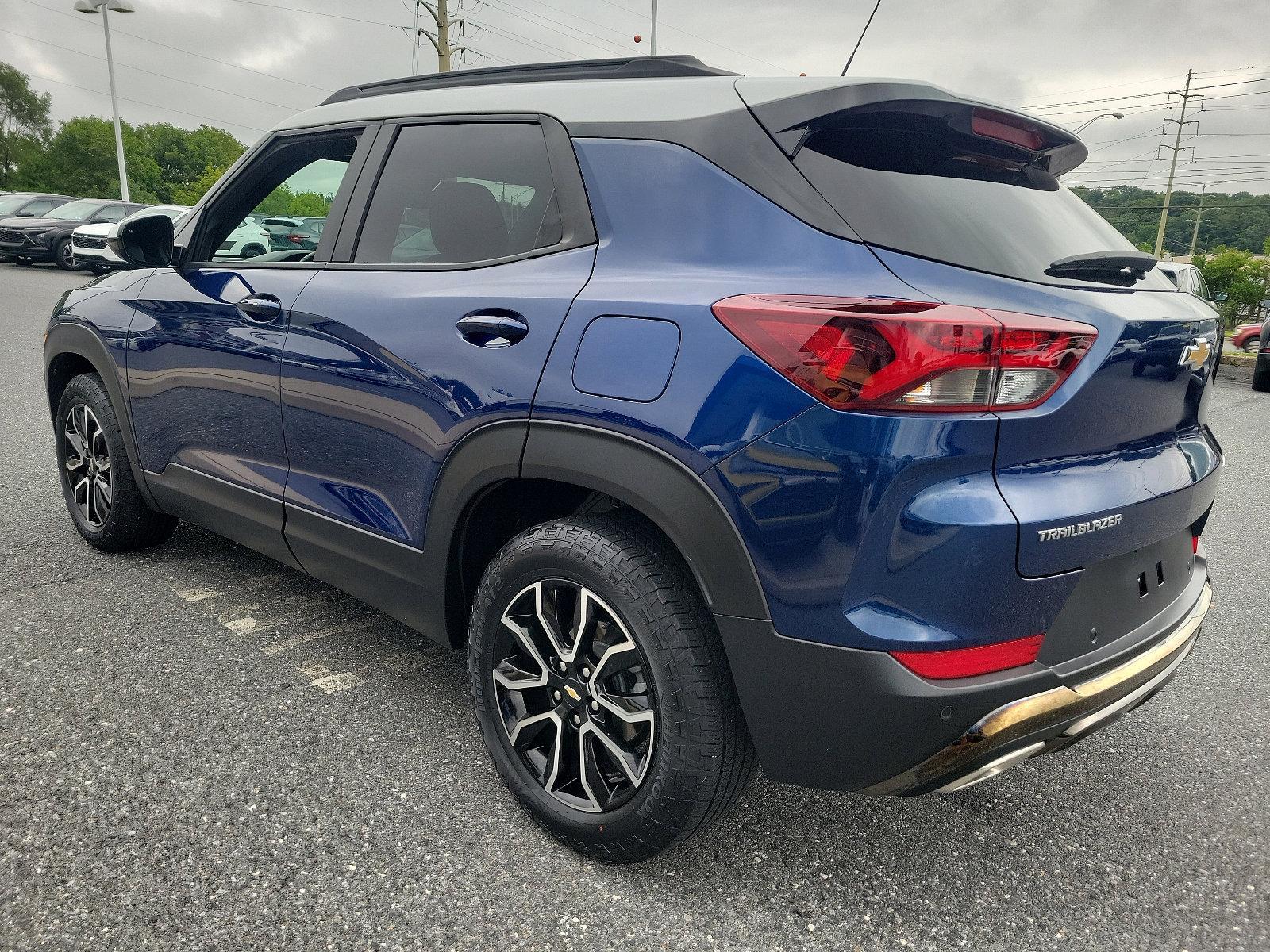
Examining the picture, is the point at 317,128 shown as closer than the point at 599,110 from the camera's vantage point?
No

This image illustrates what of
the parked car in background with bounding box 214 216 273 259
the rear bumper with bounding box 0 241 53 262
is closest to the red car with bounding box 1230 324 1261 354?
the parked car in background with bounding box 214 216 273 259

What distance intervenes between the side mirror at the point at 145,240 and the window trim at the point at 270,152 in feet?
0.14

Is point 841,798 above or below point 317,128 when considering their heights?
below

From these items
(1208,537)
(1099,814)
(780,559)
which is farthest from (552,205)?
(1208,537)

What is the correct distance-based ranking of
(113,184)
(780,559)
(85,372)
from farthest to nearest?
1. (113,184)
2. (85,372)
3. (780,559)

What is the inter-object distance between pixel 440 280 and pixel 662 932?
1577 millimetres

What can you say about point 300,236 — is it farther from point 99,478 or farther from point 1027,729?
point 1027,729

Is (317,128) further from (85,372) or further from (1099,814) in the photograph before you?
(1099,814)

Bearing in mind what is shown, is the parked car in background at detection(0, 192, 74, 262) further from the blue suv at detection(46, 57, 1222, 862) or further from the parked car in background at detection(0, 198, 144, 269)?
the blue suv at detection(46, 57, 1222, 862)

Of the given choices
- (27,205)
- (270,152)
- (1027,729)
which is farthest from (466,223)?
(27,205)

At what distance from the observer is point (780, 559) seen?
1691 millimetres

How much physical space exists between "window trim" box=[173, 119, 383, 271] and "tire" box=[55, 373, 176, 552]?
826 mm

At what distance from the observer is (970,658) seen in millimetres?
1663

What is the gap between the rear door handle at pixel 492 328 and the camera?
208 centimetres
